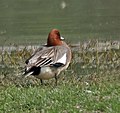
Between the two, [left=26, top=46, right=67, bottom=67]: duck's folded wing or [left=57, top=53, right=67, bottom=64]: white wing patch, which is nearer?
[left=26, top=46, right=67, bottom=67]: duck's folded wing

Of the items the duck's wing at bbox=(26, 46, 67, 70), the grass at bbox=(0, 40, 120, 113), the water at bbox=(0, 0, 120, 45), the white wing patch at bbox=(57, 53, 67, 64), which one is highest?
the duck's wing at bbox=(26, 46, 67, 70)

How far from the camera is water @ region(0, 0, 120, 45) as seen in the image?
60.0ft

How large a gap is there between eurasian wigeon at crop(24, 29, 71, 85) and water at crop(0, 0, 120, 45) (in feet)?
19.7

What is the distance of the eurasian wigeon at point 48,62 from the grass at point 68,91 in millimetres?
220

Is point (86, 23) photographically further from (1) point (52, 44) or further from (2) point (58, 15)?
(1) point (52, 44)

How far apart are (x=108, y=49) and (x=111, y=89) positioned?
5796 mm

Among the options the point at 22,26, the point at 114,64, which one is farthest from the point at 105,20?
the point at 114,64

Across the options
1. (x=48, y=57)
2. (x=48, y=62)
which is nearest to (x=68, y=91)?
(x=48, y=62)

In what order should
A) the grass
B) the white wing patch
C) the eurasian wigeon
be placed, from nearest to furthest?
1. the grass
2. the eurasian wigeon
3. the white wing patch

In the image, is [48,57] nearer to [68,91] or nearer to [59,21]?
[68,91]

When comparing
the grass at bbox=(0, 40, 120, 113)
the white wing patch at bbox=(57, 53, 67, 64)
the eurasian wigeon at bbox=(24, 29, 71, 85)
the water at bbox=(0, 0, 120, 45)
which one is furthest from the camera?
the water at bbox=(0, 0, 120, 45)

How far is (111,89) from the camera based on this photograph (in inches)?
368

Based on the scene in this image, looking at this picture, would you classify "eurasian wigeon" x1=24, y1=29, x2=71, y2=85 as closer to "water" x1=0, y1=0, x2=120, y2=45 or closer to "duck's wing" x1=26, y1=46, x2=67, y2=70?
"duck's wing" x1=26, y1=46, x2=67, y2=70

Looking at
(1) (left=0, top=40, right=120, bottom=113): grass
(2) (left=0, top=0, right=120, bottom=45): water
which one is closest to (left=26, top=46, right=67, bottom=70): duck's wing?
(1) (left=0, top=40, right=120, bottom=113): grass
